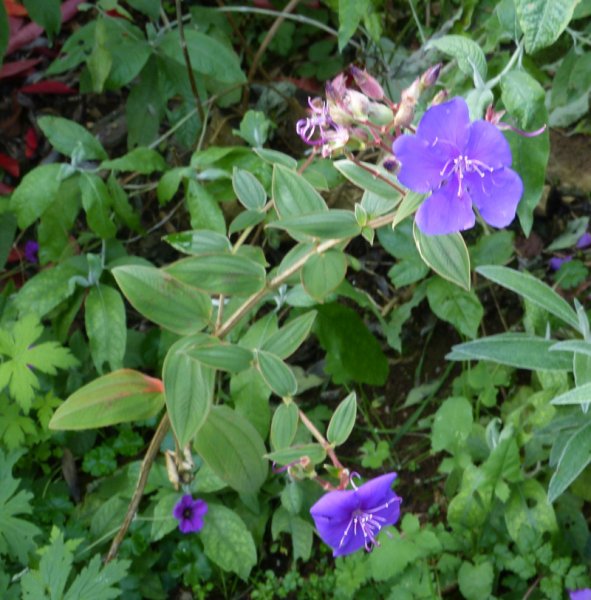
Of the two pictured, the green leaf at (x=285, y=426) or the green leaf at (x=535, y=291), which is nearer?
the green leaf at (x=285, y=426)

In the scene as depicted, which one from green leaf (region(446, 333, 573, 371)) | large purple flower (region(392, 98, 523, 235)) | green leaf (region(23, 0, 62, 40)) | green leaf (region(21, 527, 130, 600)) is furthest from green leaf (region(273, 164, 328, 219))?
green leaf (region(23, 0, 62, 40))

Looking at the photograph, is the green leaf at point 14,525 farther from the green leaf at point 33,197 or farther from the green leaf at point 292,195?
the green leaf at point 292,195

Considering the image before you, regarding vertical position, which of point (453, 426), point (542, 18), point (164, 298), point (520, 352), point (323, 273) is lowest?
point (453, 426)

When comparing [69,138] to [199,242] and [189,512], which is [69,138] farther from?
[189,512]

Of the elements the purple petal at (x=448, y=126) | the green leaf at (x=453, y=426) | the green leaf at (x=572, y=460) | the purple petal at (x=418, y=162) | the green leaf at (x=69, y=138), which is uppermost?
the purple petal at (x=448, y=126)

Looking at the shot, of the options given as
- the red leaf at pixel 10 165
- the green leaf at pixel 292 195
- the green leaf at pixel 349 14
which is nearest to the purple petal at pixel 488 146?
the green leaf at pixel 292 195

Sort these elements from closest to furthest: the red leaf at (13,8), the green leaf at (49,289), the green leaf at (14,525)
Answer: the green leaf at (14,525) < the green leaf at (49,289) < the red leaf at (13,8)

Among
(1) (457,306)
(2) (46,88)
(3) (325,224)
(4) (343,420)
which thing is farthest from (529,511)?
(2) (46,88)
